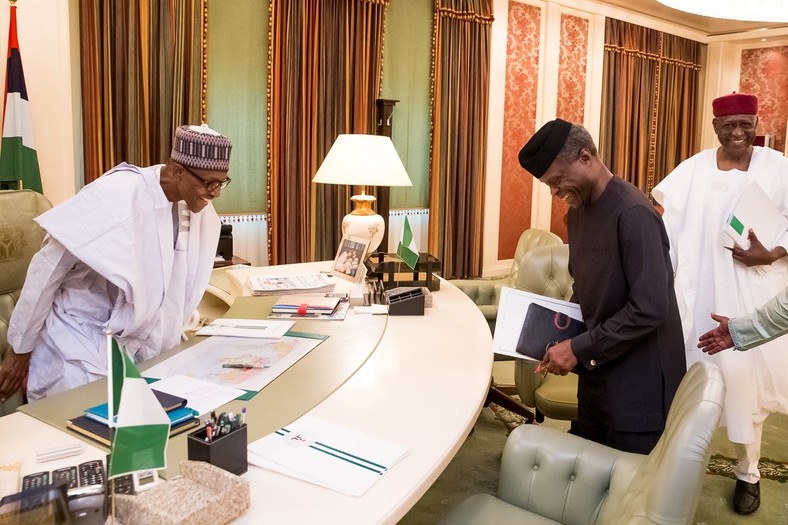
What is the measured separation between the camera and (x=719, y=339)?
213cm

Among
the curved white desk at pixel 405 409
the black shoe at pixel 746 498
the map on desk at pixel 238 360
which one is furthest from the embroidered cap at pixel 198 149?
the black shoe at pixel 746 498

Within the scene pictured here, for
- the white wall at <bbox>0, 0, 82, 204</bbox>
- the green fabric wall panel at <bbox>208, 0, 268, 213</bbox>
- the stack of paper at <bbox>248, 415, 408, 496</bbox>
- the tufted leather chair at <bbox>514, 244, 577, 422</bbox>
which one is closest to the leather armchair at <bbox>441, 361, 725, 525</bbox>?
the stack of paper at <bbox>248, 415, 408, 496</bbox>

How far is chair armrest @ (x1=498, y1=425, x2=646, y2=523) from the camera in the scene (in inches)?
61.2

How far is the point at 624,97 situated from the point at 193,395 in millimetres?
7220

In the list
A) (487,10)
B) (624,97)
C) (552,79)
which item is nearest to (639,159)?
(624,97)

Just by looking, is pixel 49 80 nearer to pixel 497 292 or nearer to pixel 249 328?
pixel 249 328

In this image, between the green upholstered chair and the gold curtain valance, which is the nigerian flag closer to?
the green upholstered chair

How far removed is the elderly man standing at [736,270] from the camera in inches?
97.2

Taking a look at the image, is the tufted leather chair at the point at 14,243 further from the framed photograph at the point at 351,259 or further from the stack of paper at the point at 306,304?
the framed photograph at the point at 351,259

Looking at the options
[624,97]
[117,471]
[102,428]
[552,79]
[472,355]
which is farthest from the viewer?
[624,97]

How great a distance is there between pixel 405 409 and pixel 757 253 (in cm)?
165

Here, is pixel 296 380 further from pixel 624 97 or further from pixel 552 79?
pixel 624 97

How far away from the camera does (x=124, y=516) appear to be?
1.05 metres

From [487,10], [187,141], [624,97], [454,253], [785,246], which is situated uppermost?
[487,10]
